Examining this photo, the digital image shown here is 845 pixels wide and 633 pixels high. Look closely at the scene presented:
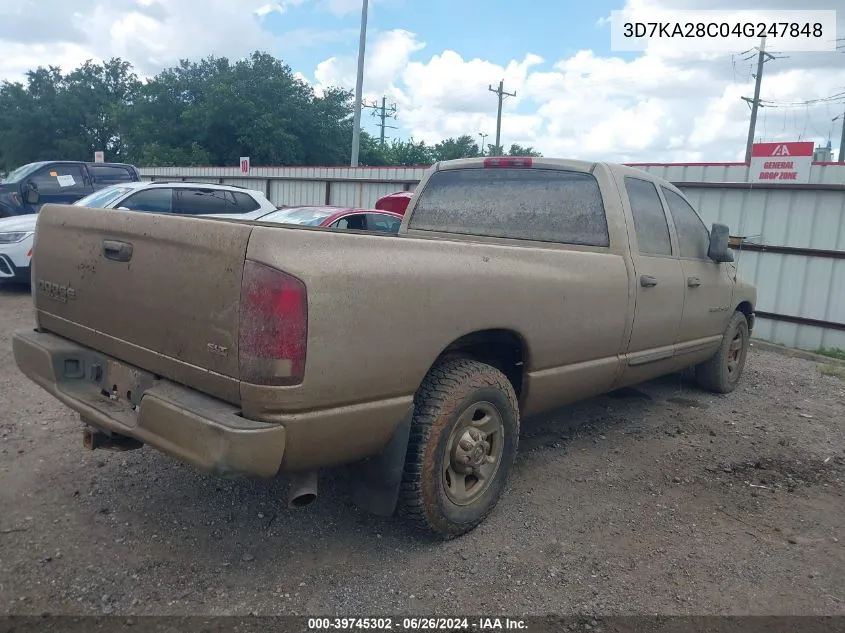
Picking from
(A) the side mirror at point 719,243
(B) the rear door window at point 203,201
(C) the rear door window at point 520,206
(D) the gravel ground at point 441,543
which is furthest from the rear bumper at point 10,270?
(A) the side mirror at point 719,243

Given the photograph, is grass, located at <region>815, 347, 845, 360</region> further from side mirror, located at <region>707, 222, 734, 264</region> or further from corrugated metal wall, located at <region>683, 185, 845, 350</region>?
Answer: side mirror, located at <region>707, 222, 734, 264</region>

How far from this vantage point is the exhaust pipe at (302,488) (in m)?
2.70

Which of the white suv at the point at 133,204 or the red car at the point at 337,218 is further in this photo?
the white suv at the point at 133,204

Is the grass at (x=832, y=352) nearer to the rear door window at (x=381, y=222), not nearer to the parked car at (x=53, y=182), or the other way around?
the rear door window at (x=381, y=222)

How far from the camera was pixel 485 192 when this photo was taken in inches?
183

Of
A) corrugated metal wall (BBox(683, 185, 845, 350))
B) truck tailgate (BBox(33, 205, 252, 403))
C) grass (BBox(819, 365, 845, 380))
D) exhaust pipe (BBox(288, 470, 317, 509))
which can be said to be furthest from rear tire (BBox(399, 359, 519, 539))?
corrugated metal wall (BBox(683, 185, 845, 350))

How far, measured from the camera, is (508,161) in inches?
181

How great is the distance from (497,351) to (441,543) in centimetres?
105

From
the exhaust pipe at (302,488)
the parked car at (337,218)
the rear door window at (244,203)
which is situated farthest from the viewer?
the rear door window at (244,203)

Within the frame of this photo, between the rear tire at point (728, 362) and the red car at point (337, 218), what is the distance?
3.86 metres

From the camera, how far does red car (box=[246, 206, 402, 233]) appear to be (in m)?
8.42

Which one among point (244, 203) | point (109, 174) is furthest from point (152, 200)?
point (109, 174)

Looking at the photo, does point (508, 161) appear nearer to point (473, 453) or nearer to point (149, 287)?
point (473, 453)

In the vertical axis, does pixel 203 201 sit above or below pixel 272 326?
above
